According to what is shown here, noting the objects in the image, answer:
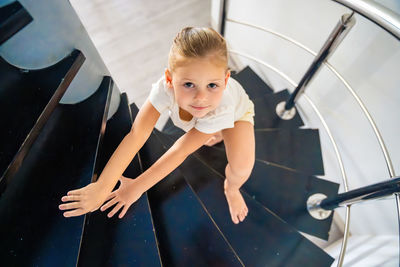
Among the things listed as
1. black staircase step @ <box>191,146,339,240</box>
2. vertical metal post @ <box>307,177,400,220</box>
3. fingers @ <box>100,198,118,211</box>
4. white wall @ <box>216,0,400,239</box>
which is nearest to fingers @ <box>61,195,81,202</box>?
fingers @ <box>100,198,118,211</box>

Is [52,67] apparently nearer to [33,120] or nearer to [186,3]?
[33,120]

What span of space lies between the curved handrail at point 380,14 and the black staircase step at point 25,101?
100 centimetres

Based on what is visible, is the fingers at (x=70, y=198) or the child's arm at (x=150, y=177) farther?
the child's arm at (x=150, y=177)

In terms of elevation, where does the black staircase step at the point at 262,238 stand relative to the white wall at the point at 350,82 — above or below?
below

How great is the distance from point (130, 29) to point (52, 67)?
5.19 ft

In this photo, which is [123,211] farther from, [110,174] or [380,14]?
[380,14]

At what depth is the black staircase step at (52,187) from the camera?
0.72 meters

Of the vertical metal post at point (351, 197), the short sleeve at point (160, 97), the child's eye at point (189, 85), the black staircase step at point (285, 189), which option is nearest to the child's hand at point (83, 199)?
the short sleeve at point (160, 97)

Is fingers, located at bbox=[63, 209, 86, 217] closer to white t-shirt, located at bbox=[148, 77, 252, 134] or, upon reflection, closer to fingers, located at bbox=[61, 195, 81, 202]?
fingers, located at bbox=[61, 195, 81, 202]

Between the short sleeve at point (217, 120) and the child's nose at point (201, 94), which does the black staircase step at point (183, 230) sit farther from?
the child's nose at point (201, 94)

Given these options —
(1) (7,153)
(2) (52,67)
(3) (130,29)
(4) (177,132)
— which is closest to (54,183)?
(1) (7,153)

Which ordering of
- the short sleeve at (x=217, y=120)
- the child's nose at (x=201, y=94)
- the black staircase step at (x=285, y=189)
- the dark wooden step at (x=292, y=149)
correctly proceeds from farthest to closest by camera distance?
the dark wooden step at (x=292, y=149)
the black staircase step at (x=285, y=189)
the short sleeve at (x=217, y=120)
the child's nose at (x=201, y=94)

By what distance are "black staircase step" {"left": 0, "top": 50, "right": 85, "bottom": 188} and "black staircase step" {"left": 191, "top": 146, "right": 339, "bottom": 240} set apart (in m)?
0.79

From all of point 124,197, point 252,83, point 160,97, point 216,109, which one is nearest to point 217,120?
point 216,109
